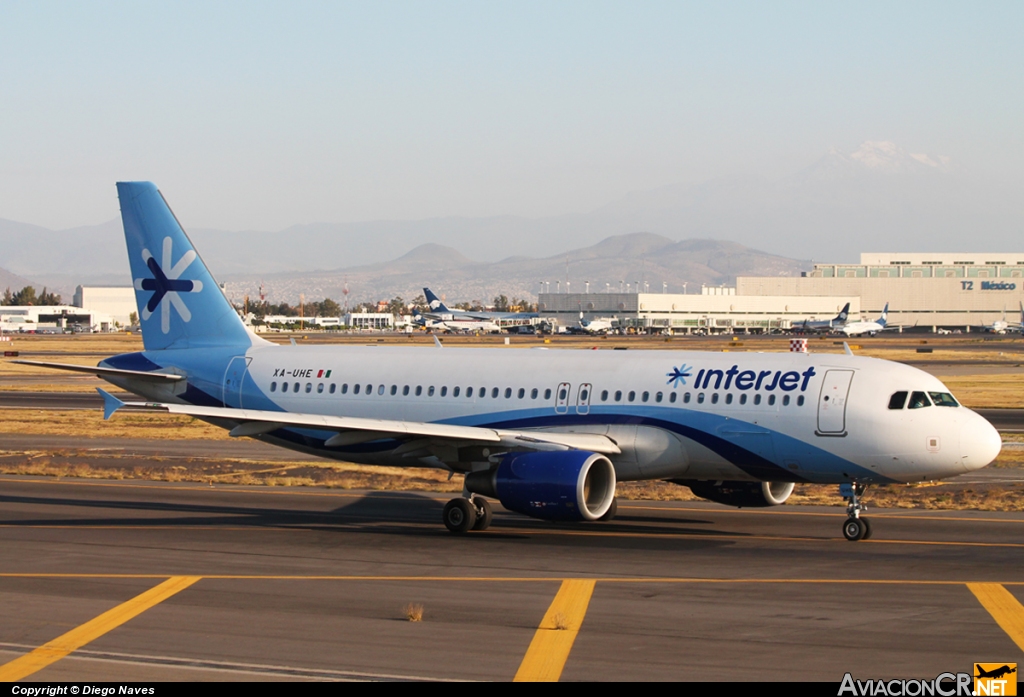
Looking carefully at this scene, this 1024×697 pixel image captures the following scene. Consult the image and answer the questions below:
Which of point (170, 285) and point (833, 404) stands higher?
point (170, 285)

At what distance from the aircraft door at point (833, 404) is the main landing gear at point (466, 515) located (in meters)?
7.76

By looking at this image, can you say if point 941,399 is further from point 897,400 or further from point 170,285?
point 170,285

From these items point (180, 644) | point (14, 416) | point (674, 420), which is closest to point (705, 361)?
point (674, 420)

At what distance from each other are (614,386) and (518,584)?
7733 mm

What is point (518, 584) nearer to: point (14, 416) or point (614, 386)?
point (614, 386)

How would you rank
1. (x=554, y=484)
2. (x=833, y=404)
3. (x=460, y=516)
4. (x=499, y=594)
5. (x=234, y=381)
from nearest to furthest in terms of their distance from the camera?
(x=499, y=594)
(x=554, y=484)
(x=833, y=404)
(x=460, y=516)
(x=234, y=381)

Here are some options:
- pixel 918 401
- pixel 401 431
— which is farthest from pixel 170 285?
pixel 918 401

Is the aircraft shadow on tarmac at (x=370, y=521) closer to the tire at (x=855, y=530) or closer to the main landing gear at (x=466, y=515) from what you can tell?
the main landing gear at (x=466, y=515)

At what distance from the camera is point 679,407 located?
2711 cm

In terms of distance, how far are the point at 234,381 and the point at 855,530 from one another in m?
16.8

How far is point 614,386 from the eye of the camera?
27.9 meters

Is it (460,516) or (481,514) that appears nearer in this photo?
(460,516)

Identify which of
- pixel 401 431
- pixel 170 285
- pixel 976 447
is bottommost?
pixel 976 447

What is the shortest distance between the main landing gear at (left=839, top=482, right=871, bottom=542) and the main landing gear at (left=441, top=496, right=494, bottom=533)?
26.3 feet
